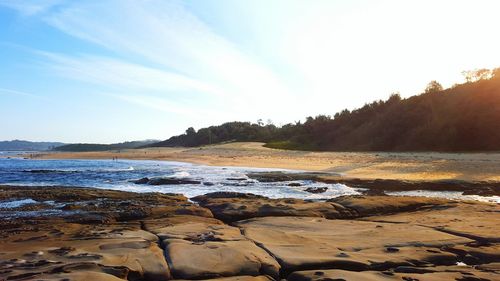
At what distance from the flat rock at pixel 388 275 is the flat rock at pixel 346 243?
0.25m

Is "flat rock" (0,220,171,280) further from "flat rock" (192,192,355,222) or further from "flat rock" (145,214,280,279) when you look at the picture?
"flat rock" (192,192,355,222)

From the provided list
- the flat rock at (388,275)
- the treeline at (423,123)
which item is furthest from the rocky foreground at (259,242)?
the treeline at (423,123)

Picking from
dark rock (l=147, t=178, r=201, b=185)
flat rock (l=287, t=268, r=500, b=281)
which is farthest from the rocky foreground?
dark rock (l=147, t=178, r=201, b=185)

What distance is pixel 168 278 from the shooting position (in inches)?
177

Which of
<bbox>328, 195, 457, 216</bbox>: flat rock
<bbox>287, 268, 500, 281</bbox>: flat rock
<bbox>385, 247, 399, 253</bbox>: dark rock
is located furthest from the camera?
<bbox>328, 195, 457, 216</bbox>: flat rock

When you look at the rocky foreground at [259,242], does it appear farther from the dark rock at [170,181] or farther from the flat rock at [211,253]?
the dark rock at [170,181]

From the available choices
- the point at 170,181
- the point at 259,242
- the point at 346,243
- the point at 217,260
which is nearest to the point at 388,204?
the point at 346,243

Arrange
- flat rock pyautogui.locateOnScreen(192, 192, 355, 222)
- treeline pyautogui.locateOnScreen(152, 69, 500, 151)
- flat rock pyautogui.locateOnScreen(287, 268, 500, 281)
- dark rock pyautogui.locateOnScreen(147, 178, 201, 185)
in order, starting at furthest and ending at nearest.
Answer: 1. treeline pyautogui.locateOnScreen(152, 69, 500, 151)
2. dark rock pyautogui.locateOnScreen(147, 178, 201, 185)
3. flat rock pyautogui.locateOnScreen(192, 192, 355, 222)
4. flat rock pyautogui.locateOnScreen(287, 268, 500, 281)

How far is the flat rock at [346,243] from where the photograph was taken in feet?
16.3

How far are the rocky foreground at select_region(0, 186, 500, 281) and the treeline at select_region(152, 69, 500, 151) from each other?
31421 millimetres

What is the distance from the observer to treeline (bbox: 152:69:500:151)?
37.6m

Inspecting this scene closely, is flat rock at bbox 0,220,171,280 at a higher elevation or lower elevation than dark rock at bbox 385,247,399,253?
higher

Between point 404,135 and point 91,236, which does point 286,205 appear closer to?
point 91,236

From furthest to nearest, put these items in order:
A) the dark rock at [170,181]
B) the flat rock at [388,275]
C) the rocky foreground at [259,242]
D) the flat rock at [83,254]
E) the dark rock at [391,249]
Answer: the dark rock at [170,181], the dark rock at [391,249], the rocky foreground at [259,242], the flat rock at [83,254], the flat rock at [388,275]
